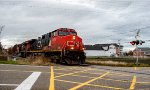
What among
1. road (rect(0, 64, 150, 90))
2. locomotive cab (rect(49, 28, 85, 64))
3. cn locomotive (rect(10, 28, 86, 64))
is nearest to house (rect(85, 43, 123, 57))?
cn locomotive (rect(10, 28, 86, 64))

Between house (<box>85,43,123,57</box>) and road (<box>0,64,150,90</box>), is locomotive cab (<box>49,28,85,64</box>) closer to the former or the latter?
road (<box>0,64,150,90</box>)

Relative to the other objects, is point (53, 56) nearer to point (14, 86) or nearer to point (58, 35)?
point (58, 35)

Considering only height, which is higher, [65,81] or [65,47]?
[65,47]

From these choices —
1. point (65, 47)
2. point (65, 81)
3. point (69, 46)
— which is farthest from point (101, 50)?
point (65, 81)

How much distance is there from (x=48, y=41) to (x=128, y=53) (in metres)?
162

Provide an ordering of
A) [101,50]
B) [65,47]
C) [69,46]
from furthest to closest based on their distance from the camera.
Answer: [101,50]
[69,46]
[65,47]

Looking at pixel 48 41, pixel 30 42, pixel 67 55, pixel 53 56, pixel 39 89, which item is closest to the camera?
pixel 39 89

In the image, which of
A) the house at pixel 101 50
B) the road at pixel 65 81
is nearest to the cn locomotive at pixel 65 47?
the road at pixel 65 81

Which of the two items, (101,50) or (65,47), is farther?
(101,50)

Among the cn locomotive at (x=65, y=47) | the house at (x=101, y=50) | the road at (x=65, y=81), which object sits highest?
the house at (x=101, y=50)

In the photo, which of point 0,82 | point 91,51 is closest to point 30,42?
point 0,82

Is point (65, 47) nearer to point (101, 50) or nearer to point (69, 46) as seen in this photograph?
point (69, 46)

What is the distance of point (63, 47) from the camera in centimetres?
2981

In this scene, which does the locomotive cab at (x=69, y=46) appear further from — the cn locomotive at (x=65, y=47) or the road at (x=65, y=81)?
the road at (x=65, y=81)
